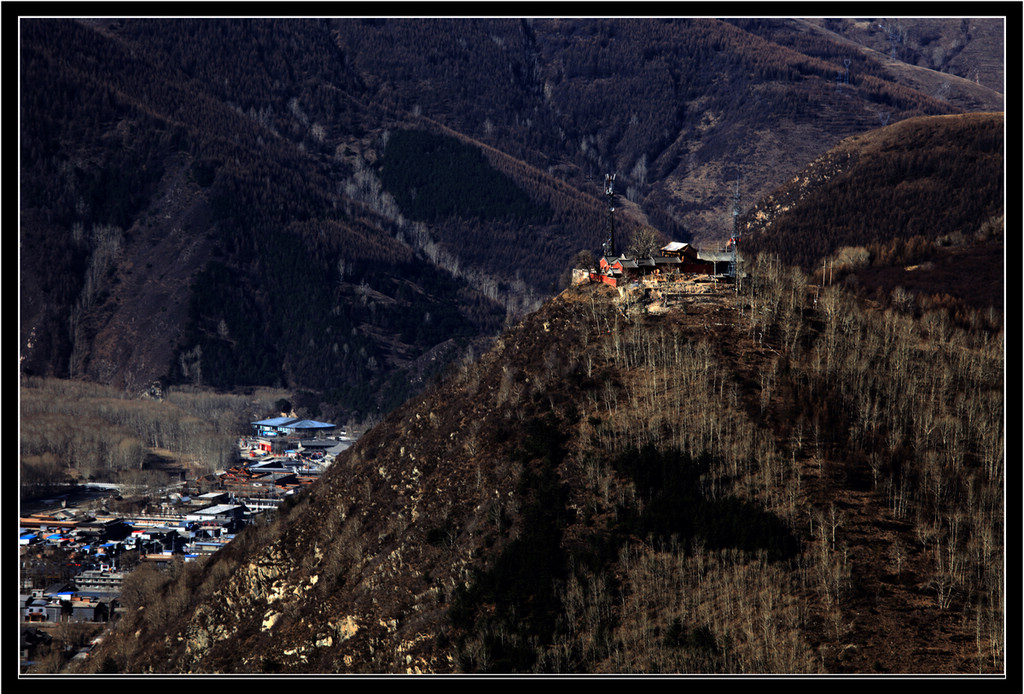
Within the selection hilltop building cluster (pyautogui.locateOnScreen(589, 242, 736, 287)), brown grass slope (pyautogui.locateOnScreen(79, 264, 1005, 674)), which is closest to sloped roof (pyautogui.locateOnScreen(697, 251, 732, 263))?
hilltop building cluster (pyautogui.locateOnScreen(589, 242, 736, 287))

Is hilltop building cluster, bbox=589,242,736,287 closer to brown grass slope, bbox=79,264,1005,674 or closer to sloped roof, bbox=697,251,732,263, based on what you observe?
sloped roof, bbox=697,251,732,263

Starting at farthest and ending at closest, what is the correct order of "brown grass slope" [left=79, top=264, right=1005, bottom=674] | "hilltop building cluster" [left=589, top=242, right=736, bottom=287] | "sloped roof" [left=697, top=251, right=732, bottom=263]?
"sloped roof" [left=697, top=251, right=732, bottom=263] → "hilltop building cluster" [left=589, top=242, right=736, bottom=287] → "brown grass slope" [left=79, top=264, right=1005, bottom=674]

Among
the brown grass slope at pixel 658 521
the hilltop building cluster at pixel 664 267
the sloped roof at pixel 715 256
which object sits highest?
the sloped roof at pixel 715 256

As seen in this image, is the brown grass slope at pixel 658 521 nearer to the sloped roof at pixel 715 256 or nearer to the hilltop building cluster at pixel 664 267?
the hilltop building cluster at pixel 664 267

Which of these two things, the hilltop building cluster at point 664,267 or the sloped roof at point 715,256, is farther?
the sloped roof at point 715,256

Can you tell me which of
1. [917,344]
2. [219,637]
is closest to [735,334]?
[917,344]

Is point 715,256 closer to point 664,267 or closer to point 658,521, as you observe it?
point 664,267

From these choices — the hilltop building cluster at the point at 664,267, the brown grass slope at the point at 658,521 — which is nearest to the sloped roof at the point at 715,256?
the hilltop building cluster at the point at 664,267

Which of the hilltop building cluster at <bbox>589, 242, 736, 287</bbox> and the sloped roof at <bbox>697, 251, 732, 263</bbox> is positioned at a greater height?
the sloped roof at <bbox>697, 251, 732, 263</bbox>

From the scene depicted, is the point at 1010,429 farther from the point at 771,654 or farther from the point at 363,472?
the point at 363,472

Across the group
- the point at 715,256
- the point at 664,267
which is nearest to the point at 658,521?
the point at 664,267
